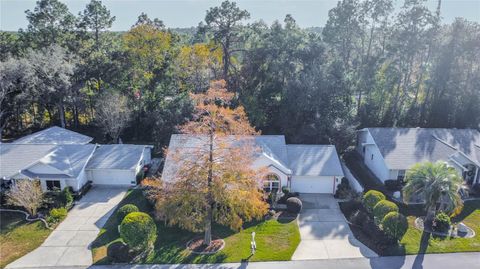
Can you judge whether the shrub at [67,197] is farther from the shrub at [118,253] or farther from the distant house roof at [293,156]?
the shrub at [118,253]

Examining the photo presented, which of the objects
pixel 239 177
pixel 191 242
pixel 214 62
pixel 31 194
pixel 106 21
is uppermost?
pixel 106 21

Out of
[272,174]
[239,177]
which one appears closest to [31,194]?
[239,177]

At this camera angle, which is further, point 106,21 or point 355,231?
point 106,21

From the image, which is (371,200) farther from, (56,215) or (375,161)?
(56,215)

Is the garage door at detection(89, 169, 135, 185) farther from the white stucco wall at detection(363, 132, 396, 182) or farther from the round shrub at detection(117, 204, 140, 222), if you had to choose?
the white stucco wall at detection(363, 132, 396, 182)

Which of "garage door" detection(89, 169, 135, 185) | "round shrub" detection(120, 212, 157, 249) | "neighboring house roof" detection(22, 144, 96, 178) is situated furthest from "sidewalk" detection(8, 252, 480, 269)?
"garage door" detection(89, 169, 135, 185)

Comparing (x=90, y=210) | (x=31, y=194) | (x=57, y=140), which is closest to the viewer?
(x=31, y=194)

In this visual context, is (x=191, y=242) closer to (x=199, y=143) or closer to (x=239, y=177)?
(x=239, y=177)

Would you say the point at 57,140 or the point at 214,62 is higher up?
the point at 214,62
